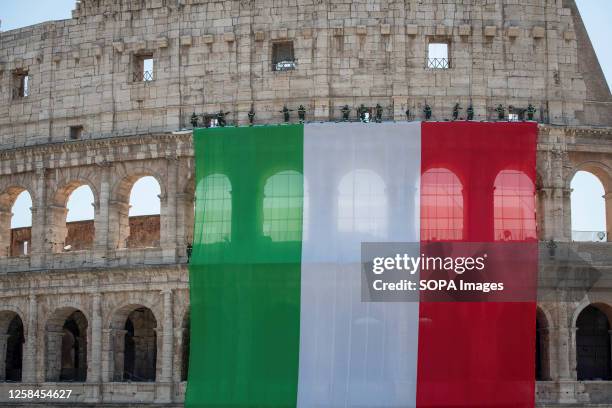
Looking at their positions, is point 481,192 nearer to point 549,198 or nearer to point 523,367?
point 549,198

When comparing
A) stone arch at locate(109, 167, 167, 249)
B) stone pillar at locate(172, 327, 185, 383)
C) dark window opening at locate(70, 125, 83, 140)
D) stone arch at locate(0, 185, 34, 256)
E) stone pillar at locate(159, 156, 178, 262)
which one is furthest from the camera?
stone arch at locate(0, 185, 34, 256)

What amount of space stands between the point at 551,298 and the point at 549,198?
3.17 m

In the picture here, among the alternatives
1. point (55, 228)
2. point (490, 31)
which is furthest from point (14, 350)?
point (490, 31)

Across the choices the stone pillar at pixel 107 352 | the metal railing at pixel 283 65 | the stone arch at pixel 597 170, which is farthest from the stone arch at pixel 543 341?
the stone pillar at pixel 107 352

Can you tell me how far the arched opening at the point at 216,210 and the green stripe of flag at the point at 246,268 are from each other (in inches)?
1.2

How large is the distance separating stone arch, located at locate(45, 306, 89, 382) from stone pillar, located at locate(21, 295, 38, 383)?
432 millimetres

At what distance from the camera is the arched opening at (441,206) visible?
111 feet

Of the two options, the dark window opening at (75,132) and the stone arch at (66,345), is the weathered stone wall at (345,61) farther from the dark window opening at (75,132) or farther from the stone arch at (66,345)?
the stone arch at (66,345)

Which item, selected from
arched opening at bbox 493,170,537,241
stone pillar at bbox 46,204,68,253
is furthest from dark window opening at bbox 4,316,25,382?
arched opening at bbox 493,170,537,241

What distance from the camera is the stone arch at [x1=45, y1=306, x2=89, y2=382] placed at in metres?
38.0

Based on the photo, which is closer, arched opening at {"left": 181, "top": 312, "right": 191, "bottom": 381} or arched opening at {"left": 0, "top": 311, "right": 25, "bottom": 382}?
arched opening at {"left": 181, "top": 312, "right": 191, "bottom": 381}

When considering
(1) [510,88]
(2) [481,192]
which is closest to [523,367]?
(2) [481,192]

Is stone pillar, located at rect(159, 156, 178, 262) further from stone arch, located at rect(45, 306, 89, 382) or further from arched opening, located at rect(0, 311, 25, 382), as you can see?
arched opening, located at rect(0, 311, 25, 382)

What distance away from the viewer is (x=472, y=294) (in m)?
33.4
